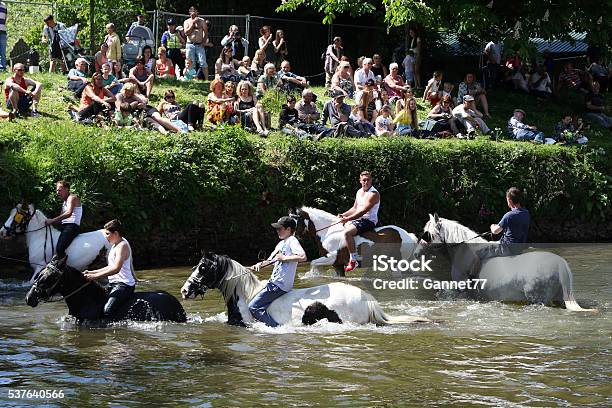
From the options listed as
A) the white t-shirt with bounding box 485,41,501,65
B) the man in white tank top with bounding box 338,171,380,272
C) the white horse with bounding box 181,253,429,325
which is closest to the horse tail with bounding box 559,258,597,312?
the white horse with bounding box 181,253,429,325

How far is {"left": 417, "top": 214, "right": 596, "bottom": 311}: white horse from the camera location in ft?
50.0

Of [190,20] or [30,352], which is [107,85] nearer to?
[190,20]

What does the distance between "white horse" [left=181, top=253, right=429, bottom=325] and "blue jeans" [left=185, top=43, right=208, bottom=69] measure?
15205 millimetres

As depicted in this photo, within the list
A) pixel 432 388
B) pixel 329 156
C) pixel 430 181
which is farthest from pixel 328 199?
pixel 432 388

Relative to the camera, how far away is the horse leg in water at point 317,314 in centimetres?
1338

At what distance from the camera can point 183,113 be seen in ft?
75.1

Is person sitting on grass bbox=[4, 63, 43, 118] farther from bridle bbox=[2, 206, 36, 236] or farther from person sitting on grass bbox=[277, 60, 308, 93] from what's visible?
person sitting on grass bbox=[277, 60, 308, 93]

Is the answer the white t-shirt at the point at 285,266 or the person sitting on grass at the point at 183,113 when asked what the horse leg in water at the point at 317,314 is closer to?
the white t-shirt at the point at 285,266

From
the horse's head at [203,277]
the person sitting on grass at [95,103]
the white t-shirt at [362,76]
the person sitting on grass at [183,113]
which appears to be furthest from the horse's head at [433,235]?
the white t-shirt at [362,76]

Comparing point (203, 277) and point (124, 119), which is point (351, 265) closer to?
point (203, 277)

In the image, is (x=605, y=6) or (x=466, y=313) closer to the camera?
(x=466, y=313)

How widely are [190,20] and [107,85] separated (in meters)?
4.70

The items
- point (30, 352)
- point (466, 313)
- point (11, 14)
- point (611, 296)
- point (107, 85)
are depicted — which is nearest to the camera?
point (30, 352)

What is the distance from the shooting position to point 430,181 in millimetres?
23531
